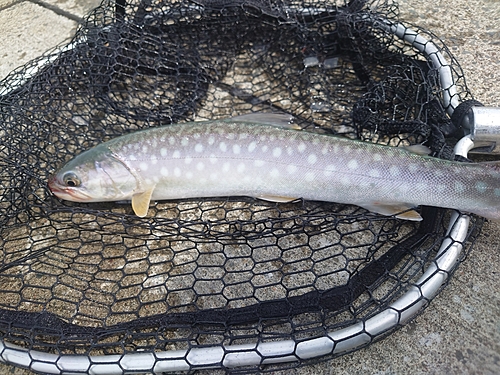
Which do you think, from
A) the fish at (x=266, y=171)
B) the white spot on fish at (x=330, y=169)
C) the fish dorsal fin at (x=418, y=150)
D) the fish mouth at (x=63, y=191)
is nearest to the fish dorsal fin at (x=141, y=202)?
the fish at (x=266, y=171)

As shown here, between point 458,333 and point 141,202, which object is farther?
point 141,202

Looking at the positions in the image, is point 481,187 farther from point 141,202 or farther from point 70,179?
point 70,179

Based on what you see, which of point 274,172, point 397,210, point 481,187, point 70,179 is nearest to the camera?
point 481,187

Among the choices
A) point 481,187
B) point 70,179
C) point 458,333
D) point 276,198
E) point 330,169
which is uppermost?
point 481,187

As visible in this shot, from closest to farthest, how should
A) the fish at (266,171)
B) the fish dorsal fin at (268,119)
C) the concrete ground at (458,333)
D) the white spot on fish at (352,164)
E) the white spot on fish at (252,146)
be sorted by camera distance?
the concrete ground at (458,333) → the fish at (266,171) → the white spot on fish at (352,164) → the white spot on fish at (252,146) → the fish dorsal fin at (268,119)

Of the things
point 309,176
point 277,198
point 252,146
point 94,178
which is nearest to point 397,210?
point 309,176

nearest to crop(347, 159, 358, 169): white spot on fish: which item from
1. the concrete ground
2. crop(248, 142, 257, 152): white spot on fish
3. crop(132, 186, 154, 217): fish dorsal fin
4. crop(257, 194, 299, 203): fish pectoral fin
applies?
crop(257, 194, 299, 203): fish pectoral fin

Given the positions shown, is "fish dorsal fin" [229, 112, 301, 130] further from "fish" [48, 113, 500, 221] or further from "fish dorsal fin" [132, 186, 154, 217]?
"fish dorsal fin" [132, 186, 154, 217]

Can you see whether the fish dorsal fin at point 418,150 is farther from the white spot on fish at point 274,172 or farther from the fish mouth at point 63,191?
the fish mouth at point 63,191
